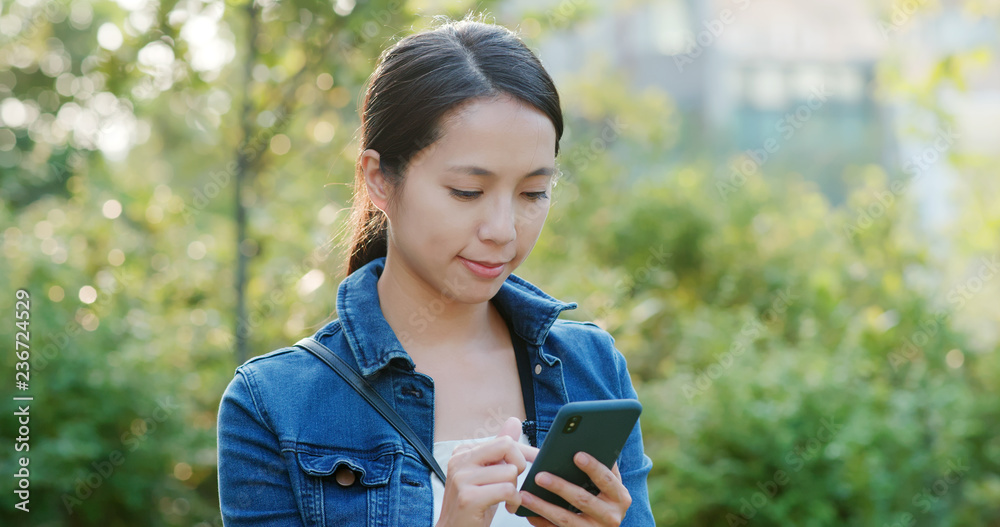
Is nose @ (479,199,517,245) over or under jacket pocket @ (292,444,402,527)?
over

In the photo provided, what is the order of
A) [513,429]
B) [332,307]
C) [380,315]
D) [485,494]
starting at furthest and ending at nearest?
[332,307]
[380,315]
[513,429]
[485,494]

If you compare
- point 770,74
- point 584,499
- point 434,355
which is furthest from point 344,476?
point 770,74

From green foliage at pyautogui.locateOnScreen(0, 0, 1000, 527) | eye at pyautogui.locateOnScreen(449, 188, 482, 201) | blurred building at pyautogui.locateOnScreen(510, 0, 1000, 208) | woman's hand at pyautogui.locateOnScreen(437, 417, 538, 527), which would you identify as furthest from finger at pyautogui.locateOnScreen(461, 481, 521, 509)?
blurred building at pyautogui.locateOnScreen(510, 0, 1000, 208)

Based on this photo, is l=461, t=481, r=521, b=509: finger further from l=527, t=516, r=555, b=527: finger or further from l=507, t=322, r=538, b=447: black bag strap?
Answer: l=507, t=322, r=538, b=447: black bag strap

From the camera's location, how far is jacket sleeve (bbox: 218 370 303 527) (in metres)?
1.45

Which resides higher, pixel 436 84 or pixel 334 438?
pixel 436 84

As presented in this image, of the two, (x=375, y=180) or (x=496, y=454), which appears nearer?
(x=496, y=454)

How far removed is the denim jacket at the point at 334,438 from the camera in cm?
146

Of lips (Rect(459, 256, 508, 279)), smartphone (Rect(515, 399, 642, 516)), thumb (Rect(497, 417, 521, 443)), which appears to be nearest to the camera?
smartphone (Rect(515, 399, 642, 516))

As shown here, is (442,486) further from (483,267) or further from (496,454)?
(483,267)

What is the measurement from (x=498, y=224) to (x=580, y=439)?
39 centimetres

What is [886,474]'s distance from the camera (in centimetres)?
379

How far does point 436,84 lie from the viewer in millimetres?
1551

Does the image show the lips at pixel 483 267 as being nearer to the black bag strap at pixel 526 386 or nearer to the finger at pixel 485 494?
the black bag strap at pixel 526 386
